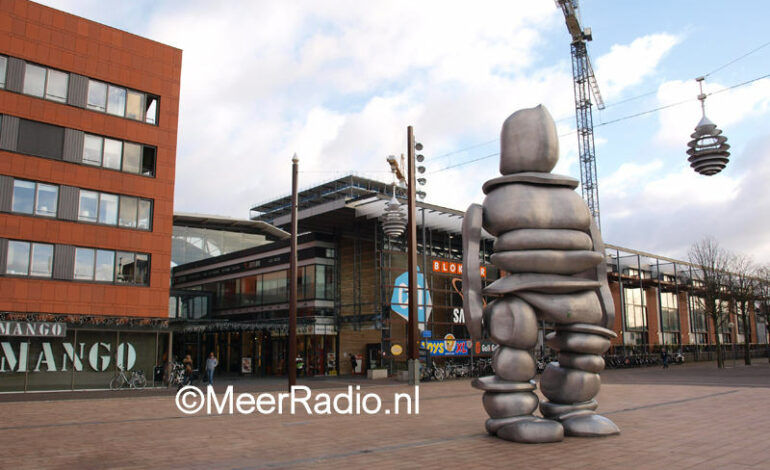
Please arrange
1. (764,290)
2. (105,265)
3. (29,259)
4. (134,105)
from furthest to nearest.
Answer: (764,290) → (134,105) → (105,265) → (29,259)

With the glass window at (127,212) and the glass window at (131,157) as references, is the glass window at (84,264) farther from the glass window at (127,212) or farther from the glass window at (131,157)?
the glass window at (131,157)

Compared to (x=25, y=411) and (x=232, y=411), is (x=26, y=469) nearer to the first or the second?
(x=232, y=411)

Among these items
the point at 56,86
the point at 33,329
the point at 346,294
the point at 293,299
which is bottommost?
Answer: the point at 33,329

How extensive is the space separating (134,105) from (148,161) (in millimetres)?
2591

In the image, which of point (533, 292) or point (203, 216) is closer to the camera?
point (533, 292)

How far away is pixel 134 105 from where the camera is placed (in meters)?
27.9

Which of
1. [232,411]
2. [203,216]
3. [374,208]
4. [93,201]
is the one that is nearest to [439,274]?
[374,208]

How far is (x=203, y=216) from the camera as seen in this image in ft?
182

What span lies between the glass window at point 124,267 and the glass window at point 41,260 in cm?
258

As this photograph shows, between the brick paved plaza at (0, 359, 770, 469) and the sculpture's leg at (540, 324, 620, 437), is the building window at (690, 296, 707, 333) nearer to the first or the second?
the brick paved plaza at (0, 359, 770, 469)

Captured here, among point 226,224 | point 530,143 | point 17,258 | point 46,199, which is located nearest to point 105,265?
point 17,258

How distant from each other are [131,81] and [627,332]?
38593mm

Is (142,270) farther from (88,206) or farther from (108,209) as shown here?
(88,206)

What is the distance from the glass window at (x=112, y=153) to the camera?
26812 mm
